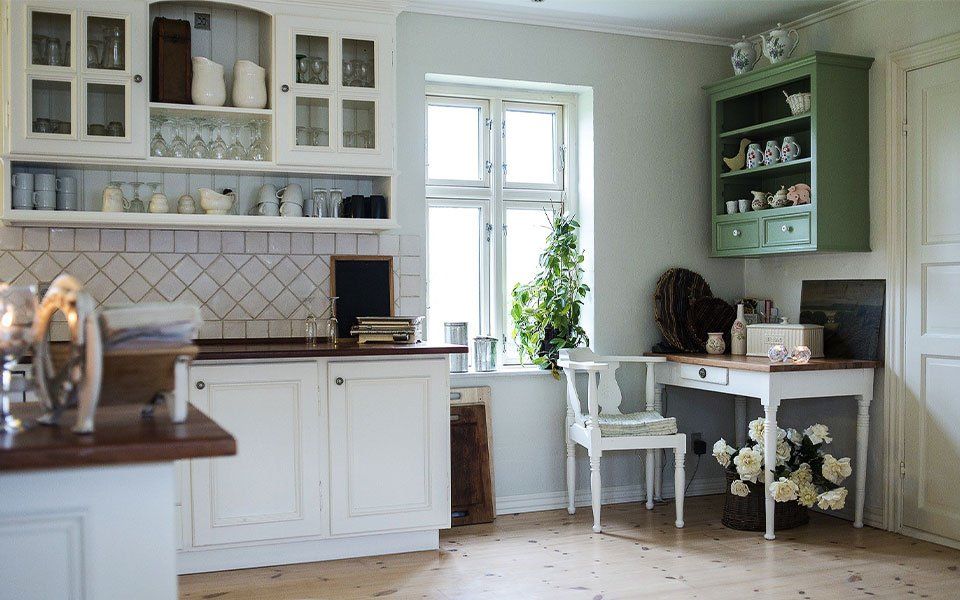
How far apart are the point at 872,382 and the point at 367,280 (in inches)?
97.0

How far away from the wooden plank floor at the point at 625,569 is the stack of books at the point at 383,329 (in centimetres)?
96

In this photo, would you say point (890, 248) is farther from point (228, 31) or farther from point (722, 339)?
point (228, 31)

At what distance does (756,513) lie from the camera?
4.36 metres

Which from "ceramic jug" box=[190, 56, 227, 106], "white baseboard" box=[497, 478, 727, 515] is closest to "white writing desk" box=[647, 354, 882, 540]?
"white baseboard" box=[497, 478, 727, 515]

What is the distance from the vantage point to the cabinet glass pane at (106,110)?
378 cm

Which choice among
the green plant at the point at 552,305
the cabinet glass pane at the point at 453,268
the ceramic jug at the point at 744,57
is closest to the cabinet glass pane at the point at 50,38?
the cabinet glass pane at the point at 453,268

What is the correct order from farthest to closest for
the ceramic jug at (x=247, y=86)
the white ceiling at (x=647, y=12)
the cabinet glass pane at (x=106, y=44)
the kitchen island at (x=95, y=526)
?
1. the white ceiling at (x=647, y=12)
2. the ceramic jug at (x=247, y=86)
3. the cabinet glass pane at (x=106, y=44)
4. the kitchen island at (x=95, y=526)

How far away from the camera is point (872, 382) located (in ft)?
14.4

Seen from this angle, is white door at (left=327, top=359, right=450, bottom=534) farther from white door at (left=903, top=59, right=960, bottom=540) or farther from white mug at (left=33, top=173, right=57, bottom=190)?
white door at (left=903, top=59, right=960, bottom=540)

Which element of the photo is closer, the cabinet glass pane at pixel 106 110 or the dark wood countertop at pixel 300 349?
the dark wood countertop at pixel 300 349

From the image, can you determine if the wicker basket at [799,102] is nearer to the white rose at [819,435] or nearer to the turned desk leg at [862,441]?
the turned desk leg at [862,441]

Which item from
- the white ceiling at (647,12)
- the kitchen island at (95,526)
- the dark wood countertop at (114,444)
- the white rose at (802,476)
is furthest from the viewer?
the white ceiling at (647,12)

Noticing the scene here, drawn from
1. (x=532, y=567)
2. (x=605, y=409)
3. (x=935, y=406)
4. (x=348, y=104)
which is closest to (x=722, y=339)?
(x=605, y=409)

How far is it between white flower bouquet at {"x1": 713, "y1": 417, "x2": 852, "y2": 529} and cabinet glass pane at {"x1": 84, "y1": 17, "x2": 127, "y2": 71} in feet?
10.5
